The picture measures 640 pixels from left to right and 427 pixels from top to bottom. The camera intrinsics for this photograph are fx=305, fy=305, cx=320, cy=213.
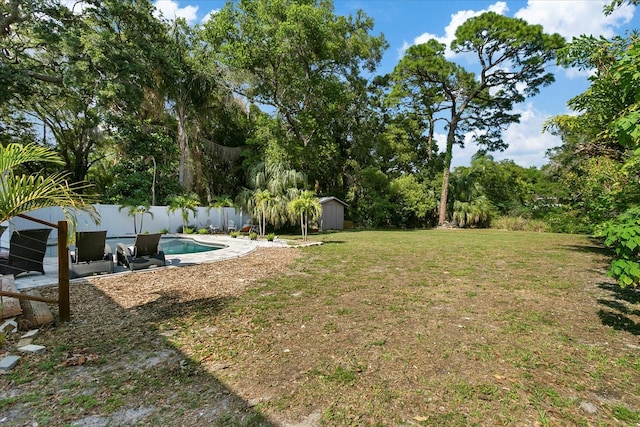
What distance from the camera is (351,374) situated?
287 centimetres

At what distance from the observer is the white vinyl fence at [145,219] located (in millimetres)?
13336

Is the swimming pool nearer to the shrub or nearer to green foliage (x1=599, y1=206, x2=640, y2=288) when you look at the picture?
green foliage (x1=599, y1=206, x2=640, y2=288)

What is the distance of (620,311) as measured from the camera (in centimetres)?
470

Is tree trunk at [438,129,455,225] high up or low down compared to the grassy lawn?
up

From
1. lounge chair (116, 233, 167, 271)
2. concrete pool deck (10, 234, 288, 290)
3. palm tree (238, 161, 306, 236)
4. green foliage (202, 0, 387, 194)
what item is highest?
green foliage (202, 0, 387, 194)

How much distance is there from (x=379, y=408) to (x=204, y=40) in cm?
2208

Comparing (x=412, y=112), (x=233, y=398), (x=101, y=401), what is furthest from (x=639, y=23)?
(x=412, y=112)

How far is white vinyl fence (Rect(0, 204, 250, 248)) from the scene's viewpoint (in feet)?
43.8

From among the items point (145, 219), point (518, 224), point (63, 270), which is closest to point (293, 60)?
point (145, 219)

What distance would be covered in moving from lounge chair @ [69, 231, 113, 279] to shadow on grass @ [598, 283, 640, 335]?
8.80 m

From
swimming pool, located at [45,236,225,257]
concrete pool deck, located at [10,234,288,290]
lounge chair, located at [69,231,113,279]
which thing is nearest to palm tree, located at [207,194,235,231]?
swimming pool, located at [45,236,225,257]

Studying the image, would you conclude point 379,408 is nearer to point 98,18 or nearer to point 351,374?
point 351,374

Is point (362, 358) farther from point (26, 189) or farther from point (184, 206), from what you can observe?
point (184, 206)

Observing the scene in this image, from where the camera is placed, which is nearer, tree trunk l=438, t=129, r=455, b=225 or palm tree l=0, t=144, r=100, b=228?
palm tree l=0, t=144, r=100, b=228
